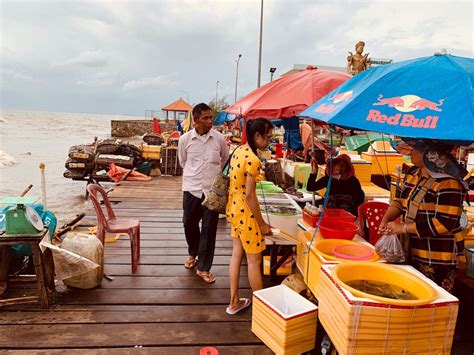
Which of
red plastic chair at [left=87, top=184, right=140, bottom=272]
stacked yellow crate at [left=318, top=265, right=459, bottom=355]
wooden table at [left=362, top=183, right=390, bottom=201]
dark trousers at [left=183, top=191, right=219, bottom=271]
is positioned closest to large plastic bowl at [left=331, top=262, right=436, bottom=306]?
stacked yellow crate at [left=318, top=265, right=459, bottom=355]

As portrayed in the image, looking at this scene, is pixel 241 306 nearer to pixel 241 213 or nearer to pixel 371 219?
pixel 241 213

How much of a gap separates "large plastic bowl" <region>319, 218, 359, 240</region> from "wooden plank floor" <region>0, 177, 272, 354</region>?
100cm

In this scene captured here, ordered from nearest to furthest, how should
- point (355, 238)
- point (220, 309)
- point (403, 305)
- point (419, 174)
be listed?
point (403, 305) < point (419, 174) < point (355, 238) < point (220, 309)

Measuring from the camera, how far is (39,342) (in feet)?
8.77

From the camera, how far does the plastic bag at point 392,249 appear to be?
2.25 meters

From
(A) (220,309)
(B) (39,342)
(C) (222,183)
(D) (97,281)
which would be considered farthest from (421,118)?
(D) (97,281)

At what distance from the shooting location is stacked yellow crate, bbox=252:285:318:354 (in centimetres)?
216

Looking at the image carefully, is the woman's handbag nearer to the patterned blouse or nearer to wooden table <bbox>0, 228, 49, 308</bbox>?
the patterned blouse

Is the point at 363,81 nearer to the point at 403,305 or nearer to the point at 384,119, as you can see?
the point at 384,119

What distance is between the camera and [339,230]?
109 inches

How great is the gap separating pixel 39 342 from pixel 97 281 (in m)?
0.90

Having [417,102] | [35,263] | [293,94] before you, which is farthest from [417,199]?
[35,263]

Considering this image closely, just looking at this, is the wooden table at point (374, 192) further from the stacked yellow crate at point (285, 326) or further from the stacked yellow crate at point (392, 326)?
the stacked yellow crate at point (392, 326)

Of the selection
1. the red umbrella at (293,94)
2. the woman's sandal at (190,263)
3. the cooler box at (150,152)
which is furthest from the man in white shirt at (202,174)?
the cooler box at (150,152)
